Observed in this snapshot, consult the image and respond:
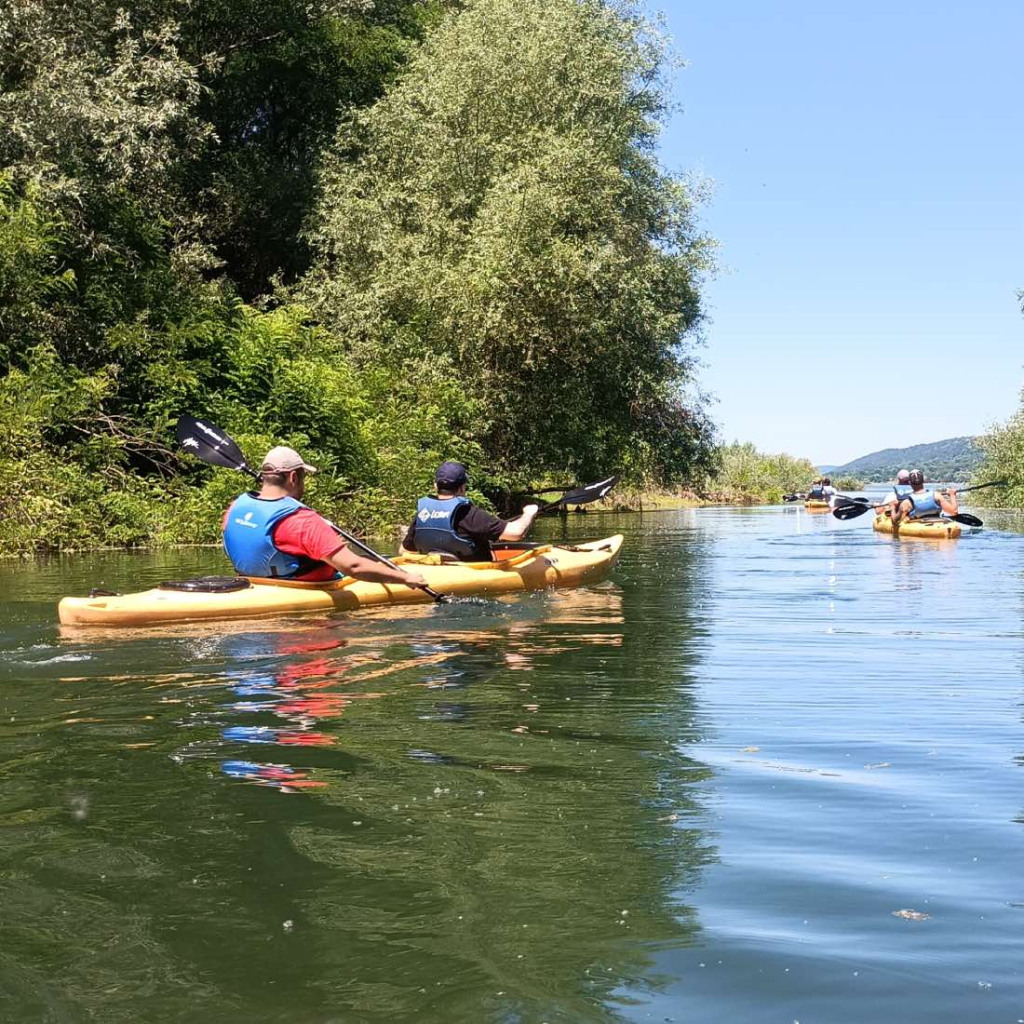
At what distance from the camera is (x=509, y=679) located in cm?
662

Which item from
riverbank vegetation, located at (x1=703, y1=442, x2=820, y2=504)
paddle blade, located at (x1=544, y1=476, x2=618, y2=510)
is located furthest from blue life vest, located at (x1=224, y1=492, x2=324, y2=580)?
riverbank vegetation, located at (x1=703, y1=442, x2=820, y2=504)

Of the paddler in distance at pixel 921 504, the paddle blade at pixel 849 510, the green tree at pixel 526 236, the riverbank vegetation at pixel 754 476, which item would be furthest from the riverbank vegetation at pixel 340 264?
the riverbank vegetation at pixel 754 476

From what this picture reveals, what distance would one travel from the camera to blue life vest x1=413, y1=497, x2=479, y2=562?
34.9 ft

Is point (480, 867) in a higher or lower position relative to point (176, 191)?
lower

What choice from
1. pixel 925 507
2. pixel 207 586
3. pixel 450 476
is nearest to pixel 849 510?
pixel 925 507

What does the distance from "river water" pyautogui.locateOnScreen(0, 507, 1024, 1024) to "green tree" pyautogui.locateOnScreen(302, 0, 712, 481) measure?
15.4 metres

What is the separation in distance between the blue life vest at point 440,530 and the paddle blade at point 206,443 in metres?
1.63

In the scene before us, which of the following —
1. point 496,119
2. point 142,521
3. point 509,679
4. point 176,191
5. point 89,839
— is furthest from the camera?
point 176,191

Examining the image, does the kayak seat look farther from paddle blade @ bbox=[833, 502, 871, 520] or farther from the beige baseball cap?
paddle blade @ bbox=[833, 502, 871, 520]

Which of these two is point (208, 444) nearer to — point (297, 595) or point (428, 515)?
point (428, 515)

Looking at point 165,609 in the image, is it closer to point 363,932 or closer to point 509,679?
point 509,679

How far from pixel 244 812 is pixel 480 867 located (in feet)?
2.96

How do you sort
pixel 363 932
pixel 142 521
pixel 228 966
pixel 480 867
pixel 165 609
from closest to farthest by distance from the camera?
pixel 228 966, pixel 363 932, pixel 480 867, pixel 165 609, pixel 142 521

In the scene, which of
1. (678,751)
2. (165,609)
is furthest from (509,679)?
(165,609)
